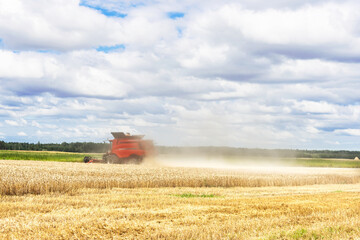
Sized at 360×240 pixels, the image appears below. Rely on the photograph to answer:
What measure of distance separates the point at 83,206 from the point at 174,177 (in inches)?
381

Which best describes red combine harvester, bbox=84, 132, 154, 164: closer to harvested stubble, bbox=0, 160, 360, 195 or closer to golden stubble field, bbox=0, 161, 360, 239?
harvested stubble, bbox=0, 160, 360, 195

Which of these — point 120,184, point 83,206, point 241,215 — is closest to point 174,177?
point 120,184

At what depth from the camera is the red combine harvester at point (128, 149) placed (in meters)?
33.7

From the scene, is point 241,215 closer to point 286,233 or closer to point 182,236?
point 286,233

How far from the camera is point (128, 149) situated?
33844mm

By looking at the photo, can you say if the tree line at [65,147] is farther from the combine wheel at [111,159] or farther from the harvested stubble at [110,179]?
the harvested stubble at [110,179]

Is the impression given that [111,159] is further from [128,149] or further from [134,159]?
[134,159]

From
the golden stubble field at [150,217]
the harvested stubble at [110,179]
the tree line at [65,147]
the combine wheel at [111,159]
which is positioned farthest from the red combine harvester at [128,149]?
the tree line at [65,147]

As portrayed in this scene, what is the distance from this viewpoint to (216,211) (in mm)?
11617

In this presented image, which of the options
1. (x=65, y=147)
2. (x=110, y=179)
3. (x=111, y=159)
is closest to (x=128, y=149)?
(x=111, y=159)

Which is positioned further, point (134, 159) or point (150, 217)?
point (134, 159)

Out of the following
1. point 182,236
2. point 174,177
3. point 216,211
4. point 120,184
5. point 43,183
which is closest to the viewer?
point 182,236

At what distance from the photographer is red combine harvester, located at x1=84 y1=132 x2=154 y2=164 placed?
3372 centimetres

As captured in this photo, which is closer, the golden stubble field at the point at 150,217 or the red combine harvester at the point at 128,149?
the golden stubble field at the point at 150,217
